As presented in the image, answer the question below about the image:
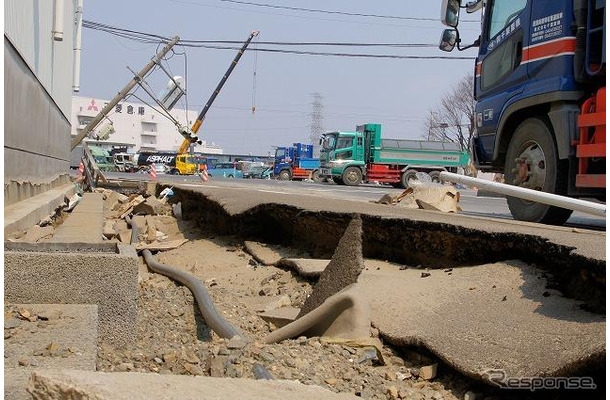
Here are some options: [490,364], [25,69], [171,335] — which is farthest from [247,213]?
[490,364]

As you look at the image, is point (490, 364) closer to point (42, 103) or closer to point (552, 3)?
point (552, 3)

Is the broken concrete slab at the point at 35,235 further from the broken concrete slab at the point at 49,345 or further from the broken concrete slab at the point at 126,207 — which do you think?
the broken concrete slab at the point at 126,207

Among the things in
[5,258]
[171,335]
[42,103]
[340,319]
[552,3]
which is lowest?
[171,335]

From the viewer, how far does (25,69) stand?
8.02 m

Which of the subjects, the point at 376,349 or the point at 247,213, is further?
the point at 247,213

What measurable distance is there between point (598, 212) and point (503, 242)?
0.79 meters

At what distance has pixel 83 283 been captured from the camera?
4.17 meters

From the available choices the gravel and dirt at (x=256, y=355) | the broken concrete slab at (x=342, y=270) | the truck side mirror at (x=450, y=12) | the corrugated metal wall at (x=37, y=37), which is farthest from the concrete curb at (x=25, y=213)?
the truck side mirror at (x=450, y=12)

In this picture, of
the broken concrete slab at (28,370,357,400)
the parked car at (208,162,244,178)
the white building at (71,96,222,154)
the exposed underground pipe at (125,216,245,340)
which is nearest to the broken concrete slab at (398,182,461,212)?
the exposed underground pipe at (125,216,245,340)

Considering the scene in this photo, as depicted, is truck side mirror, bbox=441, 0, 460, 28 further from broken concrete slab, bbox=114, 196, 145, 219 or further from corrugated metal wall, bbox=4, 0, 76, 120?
broken concrete slab, bbox=114, 196, 145, 219

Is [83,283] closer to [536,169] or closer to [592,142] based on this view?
[592,142]

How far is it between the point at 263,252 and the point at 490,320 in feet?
13.9

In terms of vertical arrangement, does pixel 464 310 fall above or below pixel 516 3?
below

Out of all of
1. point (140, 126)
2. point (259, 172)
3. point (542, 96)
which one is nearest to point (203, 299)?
point (542, 96)
